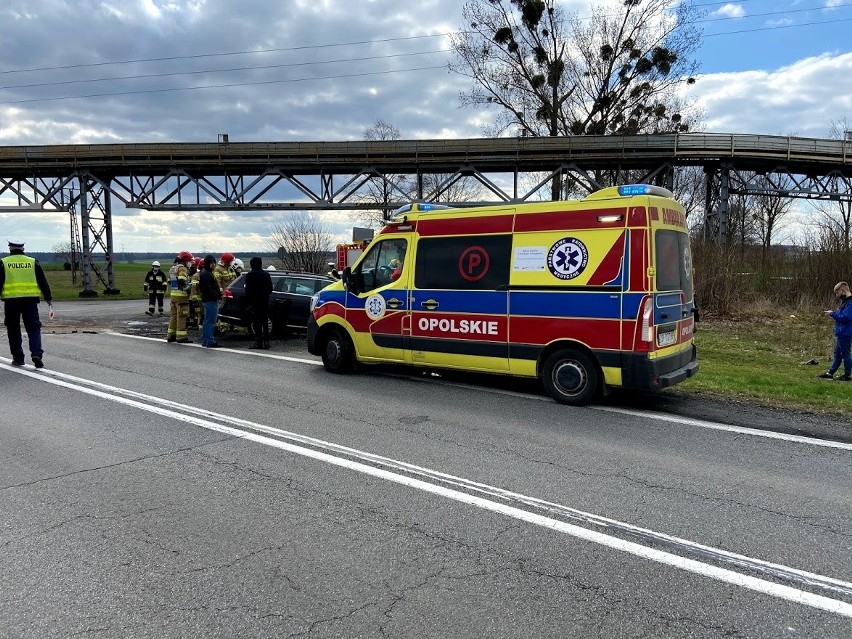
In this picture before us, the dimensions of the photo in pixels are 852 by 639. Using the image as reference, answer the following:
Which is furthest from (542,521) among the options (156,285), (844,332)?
(156,285)

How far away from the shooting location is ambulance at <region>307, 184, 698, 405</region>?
6.91 meters

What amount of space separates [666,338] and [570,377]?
3.93ft

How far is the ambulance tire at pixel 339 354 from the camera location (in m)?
9.48

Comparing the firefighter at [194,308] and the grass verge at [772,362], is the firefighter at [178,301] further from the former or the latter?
the grass verge at [772,362]

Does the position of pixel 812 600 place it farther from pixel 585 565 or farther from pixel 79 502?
pixel 79 502

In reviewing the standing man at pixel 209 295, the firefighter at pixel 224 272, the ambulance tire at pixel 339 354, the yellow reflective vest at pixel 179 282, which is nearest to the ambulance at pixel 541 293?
the ambulance tire at pixel 339 354

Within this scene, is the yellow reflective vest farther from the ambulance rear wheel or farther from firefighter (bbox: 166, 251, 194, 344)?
the ambulance rear wheel

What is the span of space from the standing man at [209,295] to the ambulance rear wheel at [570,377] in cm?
756

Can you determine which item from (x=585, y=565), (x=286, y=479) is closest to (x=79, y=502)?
(x=286, y=479)

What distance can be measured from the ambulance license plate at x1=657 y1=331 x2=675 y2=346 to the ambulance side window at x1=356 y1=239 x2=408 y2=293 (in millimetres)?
3655

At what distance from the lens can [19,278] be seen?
381 inches

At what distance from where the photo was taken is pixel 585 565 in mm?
3381

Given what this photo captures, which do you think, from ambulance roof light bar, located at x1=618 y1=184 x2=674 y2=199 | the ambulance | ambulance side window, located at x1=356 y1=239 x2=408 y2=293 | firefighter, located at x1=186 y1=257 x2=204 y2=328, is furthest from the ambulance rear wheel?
firefighter, located at x1=186 y1=257 x2=204 y2=328

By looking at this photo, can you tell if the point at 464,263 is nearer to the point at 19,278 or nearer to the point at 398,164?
the point at 19,278
